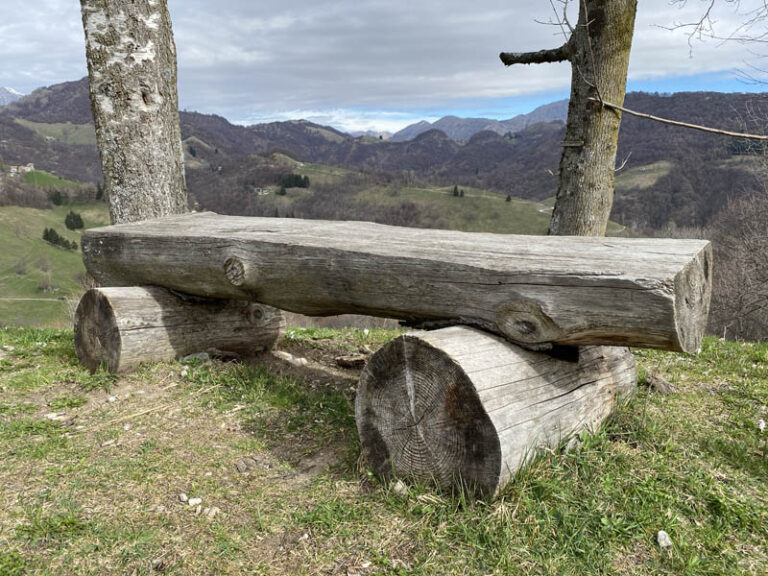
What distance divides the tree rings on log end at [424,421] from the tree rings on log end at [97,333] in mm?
2846

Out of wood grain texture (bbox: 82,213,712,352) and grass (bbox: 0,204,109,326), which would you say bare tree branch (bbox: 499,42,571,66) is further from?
grass (bbox: 0,204,109,326)

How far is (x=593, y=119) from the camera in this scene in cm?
573

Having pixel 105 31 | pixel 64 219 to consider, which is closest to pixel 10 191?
pixel 64 219

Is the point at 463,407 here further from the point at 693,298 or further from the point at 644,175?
the point at 644,175

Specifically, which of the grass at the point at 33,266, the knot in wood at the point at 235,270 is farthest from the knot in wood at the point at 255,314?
the grass at the point at 33,266

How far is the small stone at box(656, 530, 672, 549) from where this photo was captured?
8.88ft

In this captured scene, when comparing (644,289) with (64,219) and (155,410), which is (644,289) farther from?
(64,219)

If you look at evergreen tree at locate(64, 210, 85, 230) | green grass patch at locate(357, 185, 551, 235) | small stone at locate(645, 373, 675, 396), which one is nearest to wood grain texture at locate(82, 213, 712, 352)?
small stone at locate(645, 373, 675, 396)

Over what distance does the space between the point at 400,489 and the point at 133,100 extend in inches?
220

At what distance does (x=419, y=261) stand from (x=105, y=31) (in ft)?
16.9

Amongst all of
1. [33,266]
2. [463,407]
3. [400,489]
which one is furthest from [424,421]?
[33,266]

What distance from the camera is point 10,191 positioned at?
4761 inches

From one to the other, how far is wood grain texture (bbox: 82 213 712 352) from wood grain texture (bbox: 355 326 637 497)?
277 mm

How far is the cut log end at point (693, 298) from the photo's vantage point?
2766 mm
